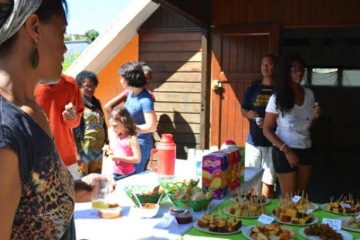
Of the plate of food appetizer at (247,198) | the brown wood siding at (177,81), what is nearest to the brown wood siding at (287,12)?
the brown wood siding at (177,81)

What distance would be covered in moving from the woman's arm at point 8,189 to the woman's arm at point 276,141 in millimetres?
2598

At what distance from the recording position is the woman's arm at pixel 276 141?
10.5ft

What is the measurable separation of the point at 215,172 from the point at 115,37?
3.98 m

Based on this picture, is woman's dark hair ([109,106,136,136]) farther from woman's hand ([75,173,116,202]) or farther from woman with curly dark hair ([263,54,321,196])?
woman's hand ([75,173,116,202])

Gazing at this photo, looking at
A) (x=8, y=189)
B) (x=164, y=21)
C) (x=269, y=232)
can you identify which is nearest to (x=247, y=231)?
(x=269, y=232)

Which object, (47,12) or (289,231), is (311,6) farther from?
(47,12)

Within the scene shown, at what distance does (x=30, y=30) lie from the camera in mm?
1006

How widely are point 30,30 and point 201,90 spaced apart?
4675 mm

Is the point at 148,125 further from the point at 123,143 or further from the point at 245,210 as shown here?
the point at 245,210

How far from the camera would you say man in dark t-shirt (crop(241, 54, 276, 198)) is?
424 cm

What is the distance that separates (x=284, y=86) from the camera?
10.8 feet

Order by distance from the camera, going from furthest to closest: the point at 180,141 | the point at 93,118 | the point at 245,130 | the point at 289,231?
the point at 180,141 < the point at 245,130 < the point at 93,118 < the point at 289,231

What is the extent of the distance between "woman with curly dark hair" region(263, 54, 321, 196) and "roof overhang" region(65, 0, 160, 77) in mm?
2934

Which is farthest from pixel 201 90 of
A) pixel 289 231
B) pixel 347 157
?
pixel 347 157
